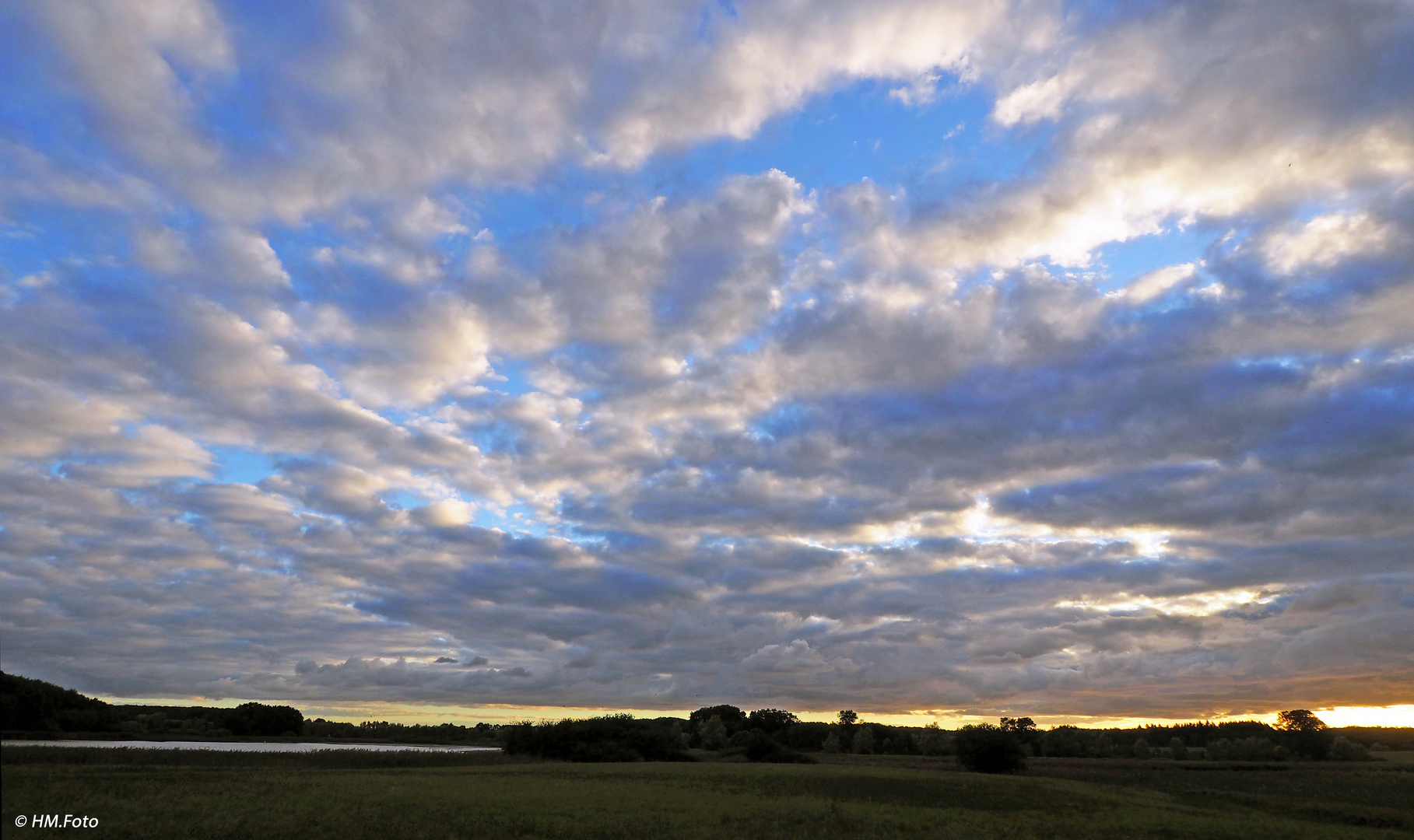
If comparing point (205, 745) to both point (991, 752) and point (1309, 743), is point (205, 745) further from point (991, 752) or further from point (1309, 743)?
point (1309, 743)

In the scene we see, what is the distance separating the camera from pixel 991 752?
12169 cm

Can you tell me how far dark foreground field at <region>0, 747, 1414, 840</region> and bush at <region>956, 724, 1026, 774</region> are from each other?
1181 inches

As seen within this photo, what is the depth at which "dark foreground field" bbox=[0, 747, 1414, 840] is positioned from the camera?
41.9 meters

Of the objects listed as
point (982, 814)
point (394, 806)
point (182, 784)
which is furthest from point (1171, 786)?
A: point (182, 784)

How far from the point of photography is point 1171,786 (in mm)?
89875

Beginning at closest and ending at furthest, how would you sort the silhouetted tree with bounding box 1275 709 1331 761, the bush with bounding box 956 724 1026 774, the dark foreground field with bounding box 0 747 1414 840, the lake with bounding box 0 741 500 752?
1. the dark foreground field with bounding box 0 747 1414 840
2. the lake with bounding box 0 741 500 752
3. the bush with bounding box 956 724 1026 774
4. the silhouetted tree with bounding box 1275 709 1331 761

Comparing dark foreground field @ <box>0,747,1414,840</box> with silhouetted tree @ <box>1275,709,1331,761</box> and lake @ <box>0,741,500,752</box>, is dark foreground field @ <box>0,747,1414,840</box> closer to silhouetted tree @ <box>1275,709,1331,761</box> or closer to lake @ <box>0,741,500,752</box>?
lake @ <box>0,741,500,752</box>

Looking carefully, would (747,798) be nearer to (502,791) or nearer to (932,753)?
(502,791)

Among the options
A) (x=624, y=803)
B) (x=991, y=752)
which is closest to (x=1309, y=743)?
→ (x=991, y=752)

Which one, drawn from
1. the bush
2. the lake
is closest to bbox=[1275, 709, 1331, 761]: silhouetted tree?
the bush

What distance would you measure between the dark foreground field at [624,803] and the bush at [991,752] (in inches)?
1181

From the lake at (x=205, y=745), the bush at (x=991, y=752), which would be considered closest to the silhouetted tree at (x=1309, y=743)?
the bush at (x=991, y=752)

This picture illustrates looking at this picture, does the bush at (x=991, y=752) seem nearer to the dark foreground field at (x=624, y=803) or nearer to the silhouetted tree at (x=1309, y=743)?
the dark foreground field at (x=624, y=803)

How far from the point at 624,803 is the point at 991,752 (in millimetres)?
87549
